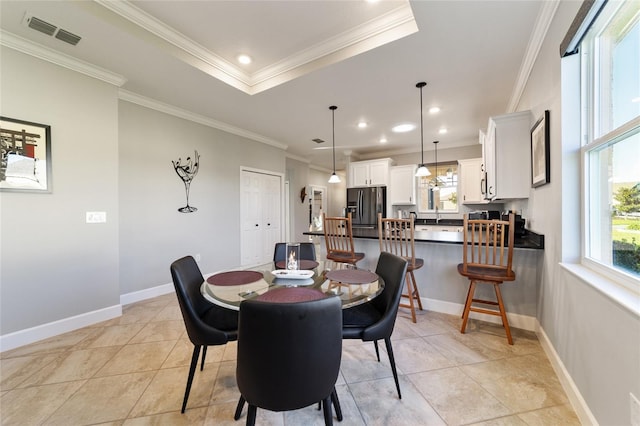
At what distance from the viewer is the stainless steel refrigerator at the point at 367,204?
5773 mm

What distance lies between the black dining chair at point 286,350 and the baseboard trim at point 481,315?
2.26 metres

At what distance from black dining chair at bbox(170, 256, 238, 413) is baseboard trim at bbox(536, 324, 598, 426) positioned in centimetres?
192

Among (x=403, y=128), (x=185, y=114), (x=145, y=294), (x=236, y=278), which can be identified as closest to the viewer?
(x=236, y=278)

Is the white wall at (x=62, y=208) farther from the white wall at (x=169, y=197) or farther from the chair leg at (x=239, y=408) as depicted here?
the chair leg at (x=239, y=408)

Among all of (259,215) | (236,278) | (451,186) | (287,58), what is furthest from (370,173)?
(236,278)

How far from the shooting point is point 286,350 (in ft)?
3.06

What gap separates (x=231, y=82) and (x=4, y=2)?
5.52 ft

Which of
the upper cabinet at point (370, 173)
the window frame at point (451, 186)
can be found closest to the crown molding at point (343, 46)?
the upper cabinet at point (370, 173)

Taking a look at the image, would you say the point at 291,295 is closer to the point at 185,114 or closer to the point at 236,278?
the point at 236,278

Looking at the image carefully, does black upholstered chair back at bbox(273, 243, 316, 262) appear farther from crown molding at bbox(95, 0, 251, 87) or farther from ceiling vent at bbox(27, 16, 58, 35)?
ceiling vent at bbox(27, 16, 58, 35)

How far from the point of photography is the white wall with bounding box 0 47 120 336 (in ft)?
7.02

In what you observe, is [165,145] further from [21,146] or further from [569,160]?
[569,160]

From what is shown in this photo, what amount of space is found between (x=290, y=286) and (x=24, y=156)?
2689 millimetres

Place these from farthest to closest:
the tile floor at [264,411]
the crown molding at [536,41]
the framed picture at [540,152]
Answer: the framed picture at [540,152] → the crown molding at [536,41] → the tile floor at [264,411]
